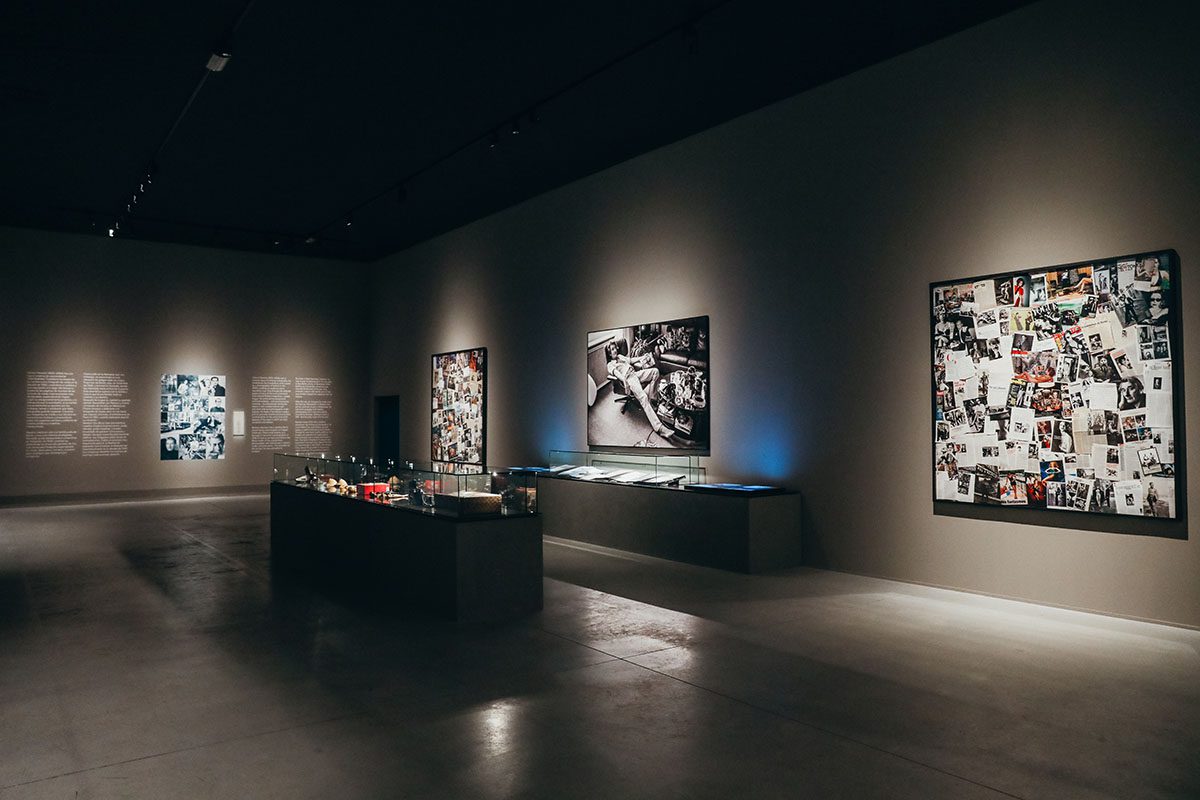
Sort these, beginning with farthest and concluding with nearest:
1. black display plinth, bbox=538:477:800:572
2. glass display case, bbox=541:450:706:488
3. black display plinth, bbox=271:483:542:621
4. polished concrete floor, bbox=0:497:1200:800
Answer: glass display case, bbox=541:450:706:488 < black display plinth, bbox=538:477:800:572 < black display plinth, bbox=271:483:542:621 < polished concrete floor, bbox=0:497:1200:800

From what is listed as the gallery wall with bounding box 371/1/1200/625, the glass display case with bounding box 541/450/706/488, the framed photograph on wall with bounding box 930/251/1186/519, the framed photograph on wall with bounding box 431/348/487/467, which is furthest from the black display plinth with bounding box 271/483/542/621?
the framed photograph on wall with bounding box 431/348/487/467

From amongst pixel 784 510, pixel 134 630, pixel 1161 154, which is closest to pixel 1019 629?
pixel 784 510

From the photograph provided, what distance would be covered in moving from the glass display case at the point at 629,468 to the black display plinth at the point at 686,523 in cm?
18

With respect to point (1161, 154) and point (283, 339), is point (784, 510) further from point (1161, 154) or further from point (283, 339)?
point (283, 339)

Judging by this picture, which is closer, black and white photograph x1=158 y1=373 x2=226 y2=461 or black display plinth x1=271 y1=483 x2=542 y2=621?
black display plinth x1=271 y1=483 x2=542 y2=621

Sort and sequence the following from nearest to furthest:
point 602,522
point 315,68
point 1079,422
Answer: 1. point 1079,422
2. point 315,68
3. point 602,522

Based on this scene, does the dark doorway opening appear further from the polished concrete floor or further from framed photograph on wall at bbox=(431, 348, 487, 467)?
the polished concrete floor

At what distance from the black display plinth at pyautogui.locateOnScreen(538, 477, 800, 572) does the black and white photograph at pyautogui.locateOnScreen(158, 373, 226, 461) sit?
8.48 metres

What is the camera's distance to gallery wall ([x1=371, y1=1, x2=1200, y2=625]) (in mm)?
5664

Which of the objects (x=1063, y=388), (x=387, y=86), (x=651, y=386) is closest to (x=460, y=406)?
(x=651, y=386)

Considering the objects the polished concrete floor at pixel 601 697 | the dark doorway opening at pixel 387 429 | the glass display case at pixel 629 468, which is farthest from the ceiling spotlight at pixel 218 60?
the dark doorway opening at pixel 387 429

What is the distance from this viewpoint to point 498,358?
1246 cm

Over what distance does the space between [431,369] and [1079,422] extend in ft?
35.3

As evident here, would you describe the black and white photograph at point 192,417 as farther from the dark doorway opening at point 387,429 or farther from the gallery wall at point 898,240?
the gallery wall at point 898,240
